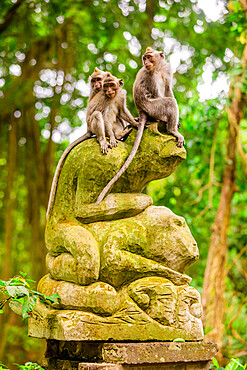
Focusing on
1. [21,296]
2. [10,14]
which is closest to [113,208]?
[21,296]

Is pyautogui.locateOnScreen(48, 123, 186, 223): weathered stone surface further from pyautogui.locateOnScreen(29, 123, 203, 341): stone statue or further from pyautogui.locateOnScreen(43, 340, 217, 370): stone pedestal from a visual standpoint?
pyautogui.locateOnScreen(43, 340, 217, 370): stone pedestal

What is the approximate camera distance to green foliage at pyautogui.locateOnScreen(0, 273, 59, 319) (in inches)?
128

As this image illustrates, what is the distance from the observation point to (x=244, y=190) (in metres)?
8.20

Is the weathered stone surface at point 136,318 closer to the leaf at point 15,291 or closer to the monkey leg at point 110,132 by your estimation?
the leaf at point 15,291

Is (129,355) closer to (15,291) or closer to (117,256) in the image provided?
(117,256)

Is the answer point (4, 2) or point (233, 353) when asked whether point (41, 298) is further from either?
point (4, 2)

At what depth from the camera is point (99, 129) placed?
12.5ft

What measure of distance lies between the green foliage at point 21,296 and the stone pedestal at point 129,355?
15.6 inches

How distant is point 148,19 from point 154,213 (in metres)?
5.96

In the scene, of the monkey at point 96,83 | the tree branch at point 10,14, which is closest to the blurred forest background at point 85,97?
the tree branch at point 10,14

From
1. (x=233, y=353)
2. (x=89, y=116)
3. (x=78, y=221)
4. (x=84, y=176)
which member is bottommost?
(x=233, y=353)

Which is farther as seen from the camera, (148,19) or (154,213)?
(148,19)

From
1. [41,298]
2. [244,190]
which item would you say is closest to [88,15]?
[244,190]

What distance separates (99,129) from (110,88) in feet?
1.24
